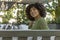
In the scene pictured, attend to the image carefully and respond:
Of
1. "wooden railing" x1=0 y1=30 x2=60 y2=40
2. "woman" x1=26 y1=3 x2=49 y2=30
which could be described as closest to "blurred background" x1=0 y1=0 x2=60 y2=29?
"woman" x1=26 y1=3 x2=49 y2=30

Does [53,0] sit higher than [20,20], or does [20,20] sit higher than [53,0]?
[53,0]

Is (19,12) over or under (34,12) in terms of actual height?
under

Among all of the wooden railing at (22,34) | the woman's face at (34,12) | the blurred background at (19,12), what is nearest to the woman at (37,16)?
the woman's face at (34,12)

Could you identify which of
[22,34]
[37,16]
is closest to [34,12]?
[37,16]

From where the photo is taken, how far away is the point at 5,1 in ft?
13.6

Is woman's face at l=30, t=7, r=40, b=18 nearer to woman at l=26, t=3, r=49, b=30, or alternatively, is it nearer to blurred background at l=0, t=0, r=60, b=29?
woman at l=26, t=3, r=49, b=30

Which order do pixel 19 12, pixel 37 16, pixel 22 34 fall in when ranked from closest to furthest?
pixel 22 34 < pixel 37 16 < pixel 19 12

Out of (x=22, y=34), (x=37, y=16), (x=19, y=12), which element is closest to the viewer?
(x=22, y=34)

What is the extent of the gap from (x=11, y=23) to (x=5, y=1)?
460mm

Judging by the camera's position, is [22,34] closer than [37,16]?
Yes

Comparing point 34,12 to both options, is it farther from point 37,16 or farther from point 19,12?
point 19,12

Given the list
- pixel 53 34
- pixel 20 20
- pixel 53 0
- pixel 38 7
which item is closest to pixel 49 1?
pixel 53 0

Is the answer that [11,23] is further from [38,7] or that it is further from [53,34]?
[53,34]

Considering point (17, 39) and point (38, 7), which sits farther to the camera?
point (38, 7)
